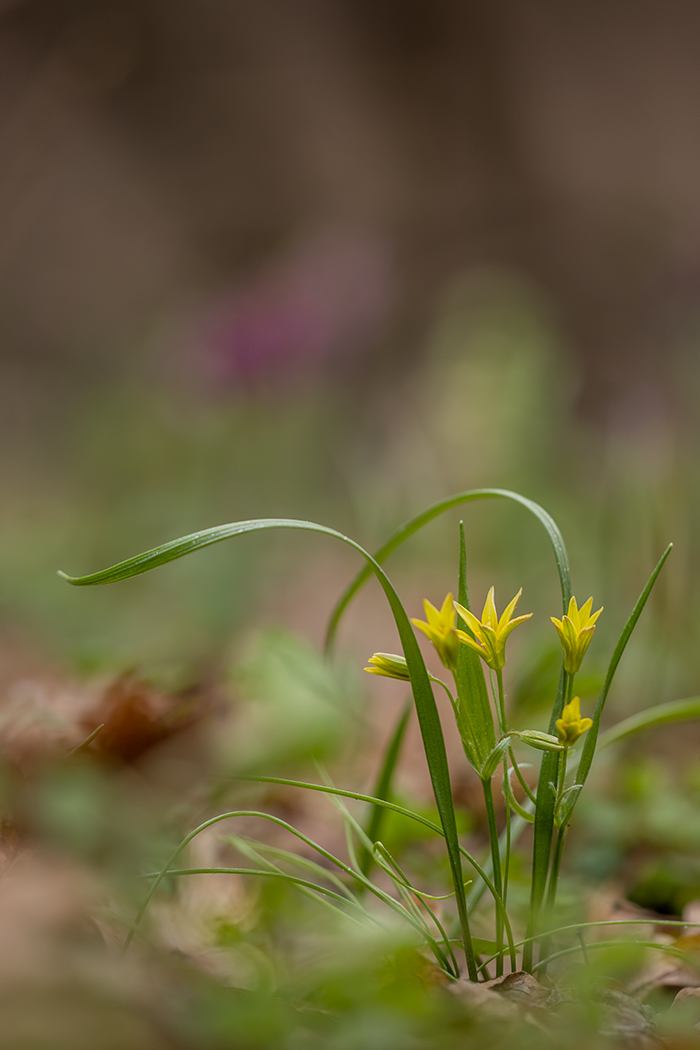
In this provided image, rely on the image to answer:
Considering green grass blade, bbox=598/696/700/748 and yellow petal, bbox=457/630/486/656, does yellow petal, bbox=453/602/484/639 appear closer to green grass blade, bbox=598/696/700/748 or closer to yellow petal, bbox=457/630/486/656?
yellow petal, bbox=457/630/486/656

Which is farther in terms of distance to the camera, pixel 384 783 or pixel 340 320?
pixel 340 320

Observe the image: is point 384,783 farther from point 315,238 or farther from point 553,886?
point 315,238

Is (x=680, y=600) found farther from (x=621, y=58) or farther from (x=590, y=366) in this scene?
(x=621, y=58)

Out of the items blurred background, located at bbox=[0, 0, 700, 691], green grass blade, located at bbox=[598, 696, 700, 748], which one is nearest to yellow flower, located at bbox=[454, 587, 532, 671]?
green grass blade, located at bbox=[598, 696, 700, 748]

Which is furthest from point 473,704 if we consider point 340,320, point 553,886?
point 340,320

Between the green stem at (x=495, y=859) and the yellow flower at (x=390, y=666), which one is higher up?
the yellow flower at (x=390, y=666)

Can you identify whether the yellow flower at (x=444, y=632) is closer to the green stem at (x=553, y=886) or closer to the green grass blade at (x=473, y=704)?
the green grass blade at (x=473, y=704)

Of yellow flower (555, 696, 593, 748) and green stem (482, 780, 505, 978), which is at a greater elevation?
yellow flower (555, 696, 593, 748)

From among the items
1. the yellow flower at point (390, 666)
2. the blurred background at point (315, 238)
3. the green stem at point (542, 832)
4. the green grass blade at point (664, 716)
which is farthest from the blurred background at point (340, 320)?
the yellow flower at point (390, 666)

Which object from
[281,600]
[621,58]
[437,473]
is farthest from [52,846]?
[621,58]
